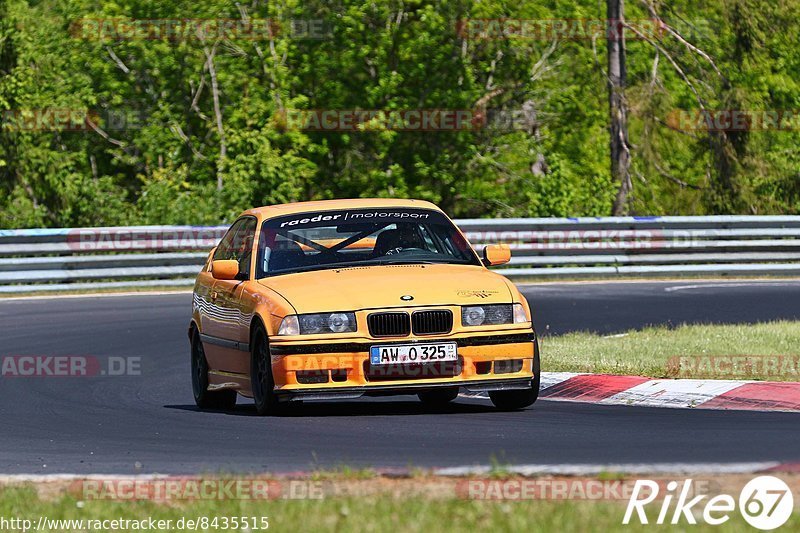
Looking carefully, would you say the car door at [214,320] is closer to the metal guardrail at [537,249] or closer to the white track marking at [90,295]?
the white track marking at [90,295]

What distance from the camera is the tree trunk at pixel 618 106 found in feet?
108

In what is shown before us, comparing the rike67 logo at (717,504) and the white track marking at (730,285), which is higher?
the rike67 logo at (717,504)

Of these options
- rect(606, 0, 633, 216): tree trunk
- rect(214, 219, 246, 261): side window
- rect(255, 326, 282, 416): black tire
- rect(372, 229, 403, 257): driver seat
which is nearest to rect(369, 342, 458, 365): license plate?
rect(255, 326, 282, 416): black tire

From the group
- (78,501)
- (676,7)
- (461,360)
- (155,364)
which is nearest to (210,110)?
(676,7)

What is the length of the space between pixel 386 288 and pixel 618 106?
933 inches

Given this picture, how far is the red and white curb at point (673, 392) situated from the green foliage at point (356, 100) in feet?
66.9

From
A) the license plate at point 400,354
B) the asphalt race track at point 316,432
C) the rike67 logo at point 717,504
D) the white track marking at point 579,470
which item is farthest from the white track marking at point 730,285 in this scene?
the rike67 logo at point 717,504

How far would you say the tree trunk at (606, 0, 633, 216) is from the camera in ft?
108

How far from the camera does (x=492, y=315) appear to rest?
10.6 m

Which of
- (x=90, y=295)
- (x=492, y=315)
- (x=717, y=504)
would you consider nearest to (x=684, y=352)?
(x=492, y=315)

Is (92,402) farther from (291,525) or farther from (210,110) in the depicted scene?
(210,110)

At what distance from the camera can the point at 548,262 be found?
85.5 ft

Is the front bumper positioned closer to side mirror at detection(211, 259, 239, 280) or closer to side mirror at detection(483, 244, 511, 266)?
side mirror at detection(211, 259, 239, 280)

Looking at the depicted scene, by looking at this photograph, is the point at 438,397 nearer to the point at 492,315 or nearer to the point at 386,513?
the point at 492,315
